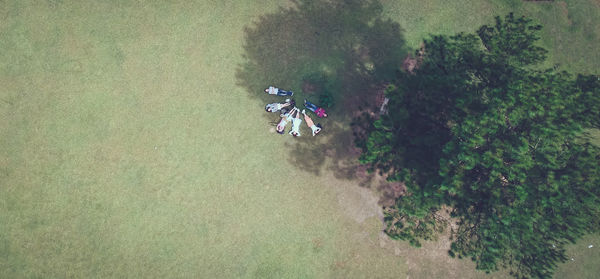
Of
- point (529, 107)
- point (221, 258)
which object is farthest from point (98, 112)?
point (529, 107)

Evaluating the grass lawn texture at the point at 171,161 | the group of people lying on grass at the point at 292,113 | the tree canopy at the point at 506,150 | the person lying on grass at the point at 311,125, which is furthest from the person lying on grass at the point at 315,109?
the tree canopy at the point at 506,150

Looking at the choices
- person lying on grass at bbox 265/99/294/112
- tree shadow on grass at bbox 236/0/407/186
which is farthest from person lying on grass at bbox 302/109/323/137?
person lying on grass at bbox 265/99/294/112

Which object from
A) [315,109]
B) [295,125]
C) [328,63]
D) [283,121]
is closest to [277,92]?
[283,121]

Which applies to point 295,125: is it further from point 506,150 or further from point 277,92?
point 506,150

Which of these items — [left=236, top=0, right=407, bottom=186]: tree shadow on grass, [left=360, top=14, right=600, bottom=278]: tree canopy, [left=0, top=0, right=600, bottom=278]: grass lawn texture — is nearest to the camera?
[left=360, top=14, right=600, bottom=278]: tree canopy

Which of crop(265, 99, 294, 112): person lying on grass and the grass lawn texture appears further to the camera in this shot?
crop(265, 99, 294, 112): person lying on grass

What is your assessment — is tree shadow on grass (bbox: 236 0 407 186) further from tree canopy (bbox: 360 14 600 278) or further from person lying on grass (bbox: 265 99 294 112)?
tree canopy (bbox: 360 14 600 278)

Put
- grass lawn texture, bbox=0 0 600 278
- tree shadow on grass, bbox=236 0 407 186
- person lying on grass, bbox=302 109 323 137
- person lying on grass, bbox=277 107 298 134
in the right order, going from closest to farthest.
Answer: grass lawn texture, bbox=0 0 600 278 < person lying on grass, bbox=277 107 298 134 < person lying on grass, bbox=302 109 323 137 < tree shadow on grass, bbox=236 0 407 186

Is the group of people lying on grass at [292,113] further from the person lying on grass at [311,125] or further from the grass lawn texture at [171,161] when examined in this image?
the grass lawn texture at [171,161]
